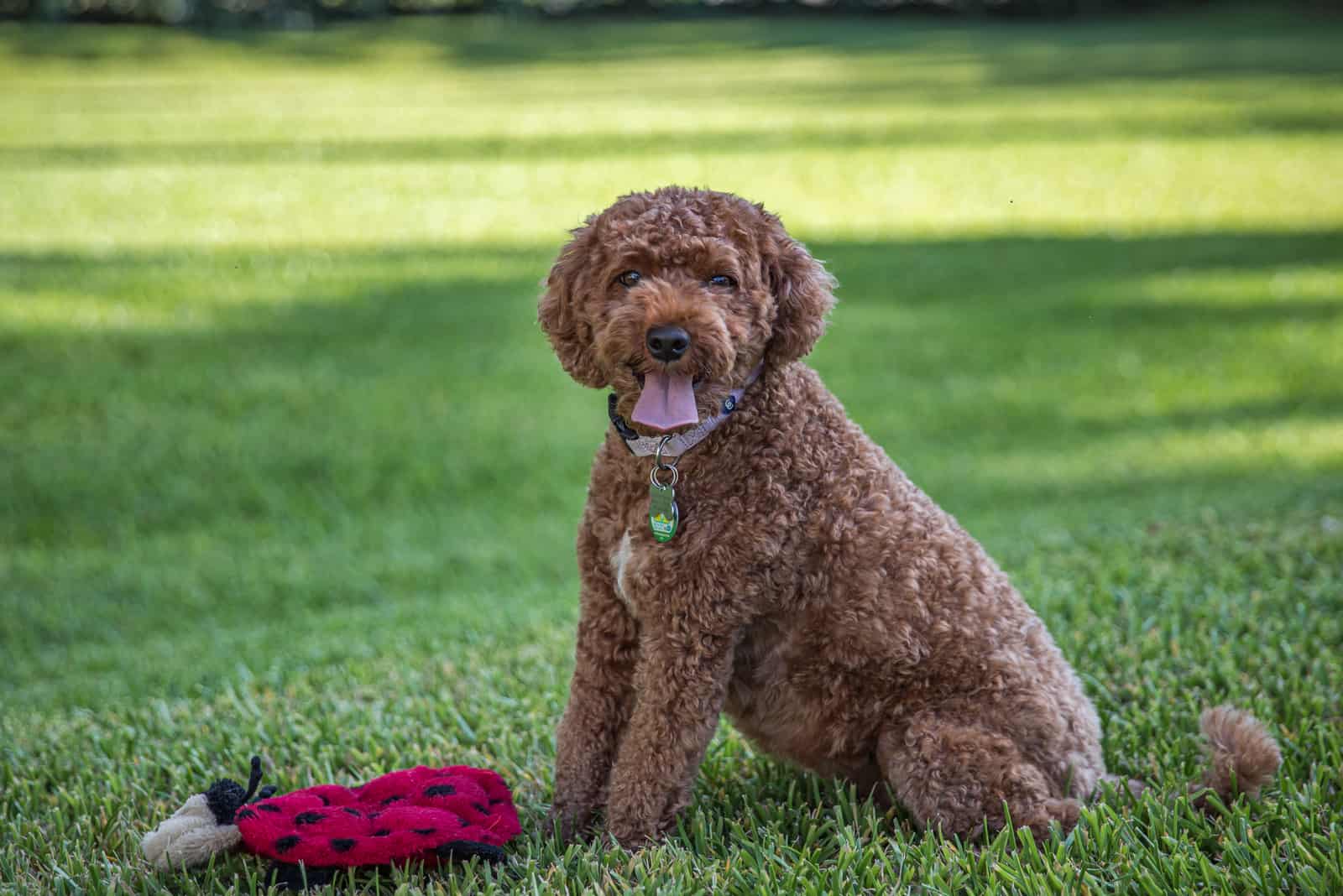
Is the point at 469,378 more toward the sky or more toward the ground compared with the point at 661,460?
more toward the ground

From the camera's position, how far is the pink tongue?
3.04 m

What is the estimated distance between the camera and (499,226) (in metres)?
14.9

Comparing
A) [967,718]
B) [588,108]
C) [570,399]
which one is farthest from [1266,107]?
[967,718]

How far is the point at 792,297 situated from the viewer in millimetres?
3209

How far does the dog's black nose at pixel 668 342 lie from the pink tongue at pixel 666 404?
3.0 inches

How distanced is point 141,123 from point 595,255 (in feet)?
68.8

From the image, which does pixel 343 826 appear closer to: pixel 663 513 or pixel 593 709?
pixel 593 709

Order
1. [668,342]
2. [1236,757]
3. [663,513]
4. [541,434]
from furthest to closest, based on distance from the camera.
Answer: [541,434] < [1236,757] < [663,513] < [668,342]

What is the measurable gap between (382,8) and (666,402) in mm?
41532

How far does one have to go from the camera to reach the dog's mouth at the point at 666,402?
120 inches

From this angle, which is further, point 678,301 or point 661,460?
point 661,460

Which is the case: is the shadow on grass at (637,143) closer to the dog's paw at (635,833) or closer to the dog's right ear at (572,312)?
the dog's right ear at (572,312)

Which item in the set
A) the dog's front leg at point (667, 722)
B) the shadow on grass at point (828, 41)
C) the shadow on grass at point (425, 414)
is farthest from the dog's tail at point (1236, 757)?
the shadow on grass at point (828, 41)

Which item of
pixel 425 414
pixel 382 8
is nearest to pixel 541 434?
pixel 425 414
